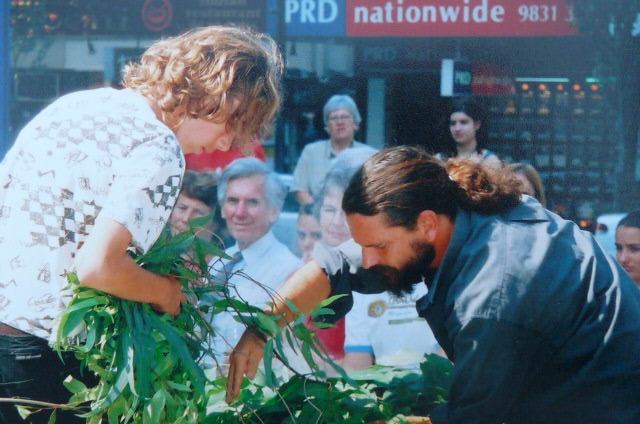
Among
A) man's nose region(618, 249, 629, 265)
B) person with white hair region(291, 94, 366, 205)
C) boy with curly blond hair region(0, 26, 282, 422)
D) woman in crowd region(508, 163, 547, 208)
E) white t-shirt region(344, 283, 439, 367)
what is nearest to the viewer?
boy with curly blond hair region(0, 26, 282, 422)

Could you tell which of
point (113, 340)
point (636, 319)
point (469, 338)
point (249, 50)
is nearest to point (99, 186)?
point (113, 340)

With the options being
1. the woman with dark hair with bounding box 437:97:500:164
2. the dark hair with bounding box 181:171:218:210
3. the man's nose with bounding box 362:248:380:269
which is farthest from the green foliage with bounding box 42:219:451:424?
the woman with dark hair with bounding box 437:97:500:164

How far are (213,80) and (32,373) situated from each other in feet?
2.56

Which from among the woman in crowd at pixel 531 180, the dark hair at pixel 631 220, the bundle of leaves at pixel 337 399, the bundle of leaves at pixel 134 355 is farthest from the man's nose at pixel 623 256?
the bundle of leaves at pixel 134 355

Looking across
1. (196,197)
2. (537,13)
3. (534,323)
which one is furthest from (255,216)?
(534,323)

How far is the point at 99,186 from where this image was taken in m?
2.15

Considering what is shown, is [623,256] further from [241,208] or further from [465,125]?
[241,208]

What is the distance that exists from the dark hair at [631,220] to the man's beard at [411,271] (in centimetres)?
215

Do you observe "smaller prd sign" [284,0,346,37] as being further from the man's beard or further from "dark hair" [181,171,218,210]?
the man's beard

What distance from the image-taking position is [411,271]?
2.48 meters

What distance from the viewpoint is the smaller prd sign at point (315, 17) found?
197 inches

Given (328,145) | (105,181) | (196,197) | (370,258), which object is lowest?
(196,197)

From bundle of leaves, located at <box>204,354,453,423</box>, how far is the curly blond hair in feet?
2.18

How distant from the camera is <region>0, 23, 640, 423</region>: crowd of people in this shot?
2152 mm
